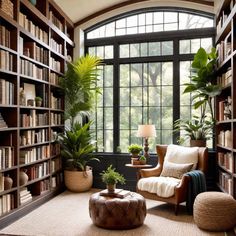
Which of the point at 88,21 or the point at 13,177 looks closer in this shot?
the point at 13,177

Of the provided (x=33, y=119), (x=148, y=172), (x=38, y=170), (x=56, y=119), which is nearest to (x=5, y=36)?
(x=33, y=119)

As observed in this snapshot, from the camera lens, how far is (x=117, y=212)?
11.3 feet

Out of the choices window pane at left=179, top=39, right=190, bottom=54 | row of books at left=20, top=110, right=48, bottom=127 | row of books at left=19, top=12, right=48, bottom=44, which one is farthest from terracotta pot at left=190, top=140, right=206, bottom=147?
row of books at left=19, top=12, right=48, bottom=44

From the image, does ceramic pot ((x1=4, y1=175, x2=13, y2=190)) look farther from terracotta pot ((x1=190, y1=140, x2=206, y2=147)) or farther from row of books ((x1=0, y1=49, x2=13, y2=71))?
terracotta pot ((x1=190, y1=140, x2=206, y2=147))

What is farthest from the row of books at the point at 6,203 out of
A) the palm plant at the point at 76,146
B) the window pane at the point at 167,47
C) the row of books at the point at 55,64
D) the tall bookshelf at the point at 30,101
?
the window pane at the point at 167,47

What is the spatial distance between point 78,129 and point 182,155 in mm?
1969

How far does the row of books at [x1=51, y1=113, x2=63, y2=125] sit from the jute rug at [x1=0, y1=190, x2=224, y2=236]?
56.0 inches

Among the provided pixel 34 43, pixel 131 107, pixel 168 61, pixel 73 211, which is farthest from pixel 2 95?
pixel 168 61

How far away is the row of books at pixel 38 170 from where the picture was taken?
444 centimetres

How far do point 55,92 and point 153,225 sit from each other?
3.13 m

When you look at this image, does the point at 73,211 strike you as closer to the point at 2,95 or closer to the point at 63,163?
the point at 63,163

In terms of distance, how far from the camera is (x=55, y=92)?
5.62m

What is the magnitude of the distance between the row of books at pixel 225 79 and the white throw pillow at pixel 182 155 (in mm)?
1112

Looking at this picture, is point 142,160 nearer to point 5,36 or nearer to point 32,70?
point 32,70
